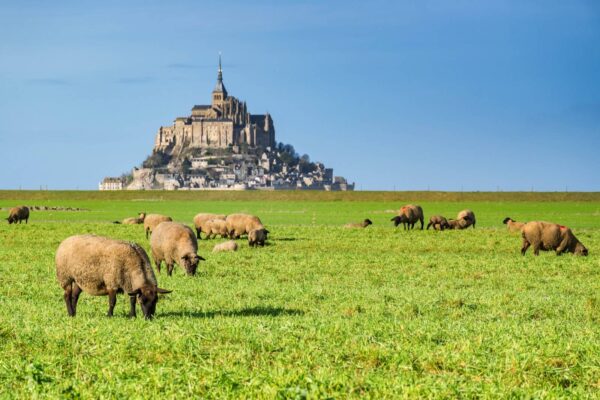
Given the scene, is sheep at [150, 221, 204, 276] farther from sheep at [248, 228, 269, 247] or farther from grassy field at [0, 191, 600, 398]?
sheep at [248, 228, 269, 247]

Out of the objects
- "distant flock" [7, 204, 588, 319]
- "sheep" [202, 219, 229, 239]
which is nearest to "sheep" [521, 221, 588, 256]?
"distant flock" [7, 204, 588, 319]

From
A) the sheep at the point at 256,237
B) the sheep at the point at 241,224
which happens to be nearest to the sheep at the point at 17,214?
the sheep at the point at 241,224

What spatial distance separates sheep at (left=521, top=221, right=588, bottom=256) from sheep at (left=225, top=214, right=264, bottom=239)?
1454 cm

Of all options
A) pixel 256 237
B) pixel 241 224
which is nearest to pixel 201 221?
pixel 241 224

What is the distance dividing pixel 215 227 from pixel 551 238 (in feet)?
60.7

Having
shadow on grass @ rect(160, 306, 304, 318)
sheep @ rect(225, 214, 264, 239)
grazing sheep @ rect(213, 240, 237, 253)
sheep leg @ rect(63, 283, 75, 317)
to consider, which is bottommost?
shadow on grass @ rect(160, 306, 304, 318)

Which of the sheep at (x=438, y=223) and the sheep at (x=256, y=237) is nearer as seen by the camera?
the sheep at (x=256, y=237)

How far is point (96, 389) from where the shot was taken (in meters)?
8.83

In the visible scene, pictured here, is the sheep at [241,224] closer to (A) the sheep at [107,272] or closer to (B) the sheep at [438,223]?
(B) the sheep at [438,223]

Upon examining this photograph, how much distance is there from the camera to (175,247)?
2361cm

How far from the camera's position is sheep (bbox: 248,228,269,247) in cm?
3650

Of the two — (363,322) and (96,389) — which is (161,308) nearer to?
(363,322)

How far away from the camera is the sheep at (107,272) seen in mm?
14516

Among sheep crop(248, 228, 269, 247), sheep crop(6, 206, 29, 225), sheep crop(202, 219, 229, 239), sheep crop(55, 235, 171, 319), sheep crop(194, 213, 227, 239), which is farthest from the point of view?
sheep crop(6, 206, 29, 225)
